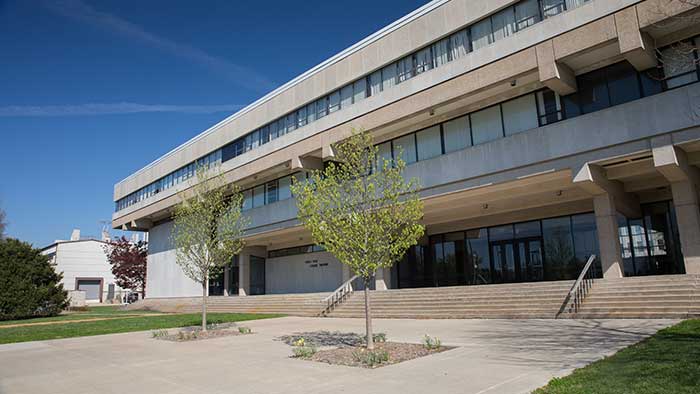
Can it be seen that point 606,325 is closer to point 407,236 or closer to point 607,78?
point 407,236

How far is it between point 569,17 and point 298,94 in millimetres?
18205

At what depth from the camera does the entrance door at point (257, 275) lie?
133ft

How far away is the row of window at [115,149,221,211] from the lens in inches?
1642

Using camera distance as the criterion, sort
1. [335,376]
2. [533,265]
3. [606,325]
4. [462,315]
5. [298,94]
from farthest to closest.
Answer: [298,94] < [533,265] < [462,315] < [606,325] < [335,376]

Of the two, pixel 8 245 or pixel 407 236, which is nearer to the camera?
pixel 407 236

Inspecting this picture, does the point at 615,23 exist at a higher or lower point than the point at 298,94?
lower

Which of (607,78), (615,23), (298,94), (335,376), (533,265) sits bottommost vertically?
(335,376)

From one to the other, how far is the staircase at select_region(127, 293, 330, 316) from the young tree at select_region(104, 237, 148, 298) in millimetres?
17821

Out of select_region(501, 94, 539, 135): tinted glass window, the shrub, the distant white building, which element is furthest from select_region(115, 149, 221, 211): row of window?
select_region(501, 94, 539, 135): tinted glass window

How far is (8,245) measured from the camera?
108ft

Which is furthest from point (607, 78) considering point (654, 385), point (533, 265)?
point (654, 385)

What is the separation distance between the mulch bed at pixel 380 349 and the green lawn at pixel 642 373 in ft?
11.2

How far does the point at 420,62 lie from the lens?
82.9ft

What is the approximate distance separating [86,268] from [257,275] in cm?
5005
